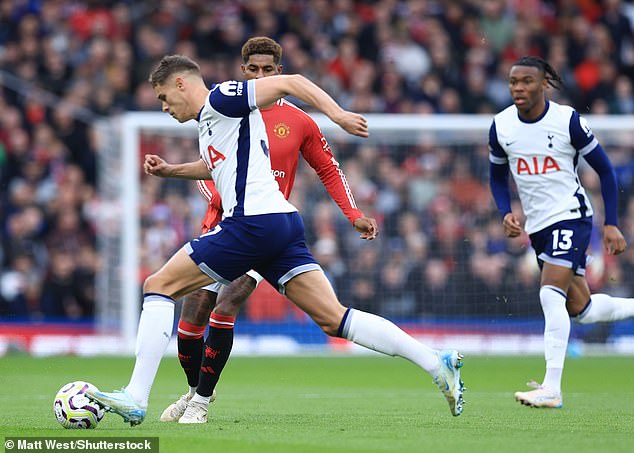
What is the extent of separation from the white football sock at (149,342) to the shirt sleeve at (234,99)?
1.11m

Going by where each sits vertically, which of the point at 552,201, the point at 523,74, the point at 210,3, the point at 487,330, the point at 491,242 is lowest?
the point at 487,330

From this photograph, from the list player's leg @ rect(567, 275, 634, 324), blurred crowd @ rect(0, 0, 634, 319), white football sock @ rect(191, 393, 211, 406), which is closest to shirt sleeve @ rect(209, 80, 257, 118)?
white football sock @ rect(191, 393, 211, 406)

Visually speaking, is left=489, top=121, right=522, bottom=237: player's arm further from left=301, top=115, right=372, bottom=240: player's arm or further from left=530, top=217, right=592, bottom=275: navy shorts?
left=301, top=115, right=372, bottom=240: player's arm

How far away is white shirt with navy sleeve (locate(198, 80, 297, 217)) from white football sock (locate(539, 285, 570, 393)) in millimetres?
2624

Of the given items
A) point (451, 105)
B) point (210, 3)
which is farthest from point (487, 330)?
point (210, 3)

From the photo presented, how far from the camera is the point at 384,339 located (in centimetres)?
715

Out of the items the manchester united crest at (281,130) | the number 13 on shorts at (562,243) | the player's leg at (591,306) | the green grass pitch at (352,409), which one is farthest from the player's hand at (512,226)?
the manchester united crest at (281,130)

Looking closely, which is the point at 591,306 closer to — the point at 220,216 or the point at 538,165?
the point at 538,165

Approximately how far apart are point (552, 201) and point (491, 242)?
849 cm

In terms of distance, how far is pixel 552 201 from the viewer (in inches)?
356

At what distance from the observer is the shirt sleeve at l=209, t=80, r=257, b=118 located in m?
6.85

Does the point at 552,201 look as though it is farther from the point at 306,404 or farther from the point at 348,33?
the point at 348,33

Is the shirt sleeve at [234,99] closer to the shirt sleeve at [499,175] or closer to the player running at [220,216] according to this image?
the player running at [220,216]

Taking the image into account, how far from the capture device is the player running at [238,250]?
22.8ft
